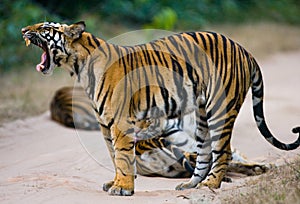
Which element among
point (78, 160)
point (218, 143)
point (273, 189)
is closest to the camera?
point (273, 189)

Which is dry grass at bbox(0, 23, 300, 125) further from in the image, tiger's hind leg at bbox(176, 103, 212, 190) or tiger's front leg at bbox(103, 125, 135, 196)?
tiger's front leg at bbox(103, 125, 135, 196)

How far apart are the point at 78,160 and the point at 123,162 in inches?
67.4

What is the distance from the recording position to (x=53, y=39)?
616cm

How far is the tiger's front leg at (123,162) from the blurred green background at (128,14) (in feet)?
22.2

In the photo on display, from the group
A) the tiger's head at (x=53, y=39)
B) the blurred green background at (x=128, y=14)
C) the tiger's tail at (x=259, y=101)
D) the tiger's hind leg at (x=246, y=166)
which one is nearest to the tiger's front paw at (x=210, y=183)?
the tiger's tail at (x=259, y=101)

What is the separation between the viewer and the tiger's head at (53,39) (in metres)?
6.16

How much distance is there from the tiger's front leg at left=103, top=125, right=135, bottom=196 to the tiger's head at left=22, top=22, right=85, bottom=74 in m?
0.79

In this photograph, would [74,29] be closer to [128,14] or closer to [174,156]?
[174,156]

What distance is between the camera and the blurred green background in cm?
1323

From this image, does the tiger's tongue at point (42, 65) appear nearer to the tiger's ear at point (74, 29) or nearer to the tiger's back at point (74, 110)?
the tiger's ear at point (74, 29)

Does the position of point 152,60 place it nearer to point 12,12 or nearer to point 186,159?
point 186,159

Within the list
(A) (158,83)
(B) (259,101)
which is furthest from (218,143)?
(A) (158,83)

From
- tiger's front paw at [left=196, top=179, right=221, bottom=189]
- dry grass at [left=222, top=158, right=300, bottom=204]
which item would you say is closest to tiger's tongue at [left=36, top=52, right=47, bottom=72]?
tiger's front paw at [left=196, top=179, right=221, bottom=189]

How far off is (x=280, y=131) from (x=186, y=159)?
8.07 feet
